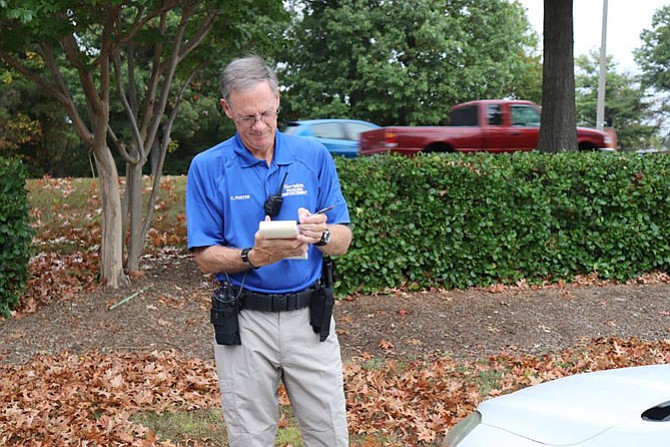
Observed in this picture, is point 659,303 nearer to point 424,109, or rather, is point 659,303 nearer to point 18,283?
point 18,283

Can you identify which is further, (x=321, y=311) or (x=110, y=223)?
(x=110, y=223)

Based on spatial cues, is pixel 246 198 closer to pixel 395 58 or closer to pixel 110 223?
pixel 110 223

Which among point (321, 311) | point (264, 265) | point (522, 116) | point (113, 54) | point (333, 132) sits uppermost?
point (113, 54)

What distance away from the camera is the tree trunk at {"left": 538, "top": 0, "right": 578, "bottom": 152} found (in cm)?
1091

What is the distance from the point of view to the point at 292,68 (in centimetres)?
3244

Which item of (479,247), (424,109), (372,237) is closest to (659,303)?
(479,247)

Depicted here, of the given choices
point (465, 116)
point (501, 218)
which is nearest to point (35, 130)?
point (465, 116)

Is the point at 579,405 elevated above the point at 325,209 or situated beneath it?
situated beneath

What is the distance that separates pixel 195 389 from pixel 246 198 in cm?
304

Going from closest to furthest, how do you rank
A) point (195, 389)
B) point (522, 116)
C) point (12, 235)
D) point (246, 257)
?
point (246, 257) < point (195, 389) < point (12, 235) < point (522, 116)

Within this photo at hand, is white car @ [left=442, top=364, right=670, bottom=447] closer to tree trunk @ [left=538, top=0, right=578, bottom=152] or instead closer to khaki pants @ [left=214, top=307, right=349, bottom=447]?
khaki pants @ [left=214, top=307, right=349, bottom=447]

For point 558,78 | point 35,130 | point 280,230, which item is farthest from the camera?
point 35,130

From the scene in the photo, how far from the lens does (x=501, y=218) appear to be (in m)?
8.73

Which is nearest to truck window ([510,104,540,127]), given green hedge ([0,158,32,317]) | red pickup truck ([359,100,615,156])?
red pickup truck ([359,100,615,156])
